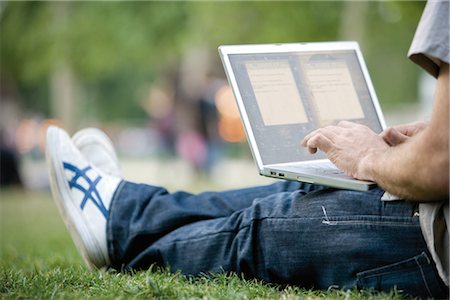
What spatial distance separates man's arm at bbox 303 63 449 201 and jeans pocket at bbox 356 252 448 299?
0.23m

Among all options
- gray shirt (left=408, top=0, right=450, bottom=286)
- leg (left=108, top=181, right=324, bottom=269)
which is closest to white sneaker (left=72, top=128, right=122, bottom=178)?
leg (left=108, top=181, right=324, bottom=269)

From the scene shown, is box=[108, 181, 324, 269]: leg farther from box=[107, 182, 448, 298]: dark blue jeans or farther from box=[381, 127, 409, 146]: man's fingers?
box=[381, 127, 409, 146]: man's fingers

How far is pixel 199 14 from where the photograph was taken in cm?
1514

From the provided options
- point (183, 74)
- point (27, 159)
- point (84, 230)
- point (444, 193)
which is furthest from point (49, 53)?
point (444, 193)

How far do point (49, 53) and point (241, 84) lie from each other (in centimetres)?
1432

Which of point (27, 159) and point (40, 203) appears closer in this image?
point (40, 203)

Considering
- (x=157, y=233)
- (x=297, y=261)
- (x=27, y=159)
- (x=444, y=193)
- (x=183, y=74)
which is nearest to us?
(x=444, y=193)

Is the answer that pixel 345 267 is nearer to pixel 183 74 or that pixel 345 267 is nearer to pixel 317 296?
pixel 317 296

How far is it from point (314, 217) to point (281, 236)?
135 mm

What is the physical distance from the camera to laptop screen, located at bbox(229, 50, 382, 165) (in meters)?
2.95

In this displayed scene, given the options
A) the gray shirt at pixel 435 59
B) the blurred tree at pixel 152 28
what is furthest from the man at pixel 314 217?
the blurred tree at pixel 152 28

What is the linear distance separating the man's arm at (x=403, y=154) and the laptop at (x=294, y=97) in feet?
0.34

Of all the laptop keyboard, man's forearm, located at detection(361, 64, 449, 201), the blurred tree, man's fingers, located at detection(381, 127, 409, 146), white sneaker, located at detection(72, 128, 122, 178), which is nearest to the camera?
man's forearm, located at detection(361, 64, 449, 201)

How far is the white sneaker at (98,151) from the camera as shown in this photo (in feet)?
12.0
